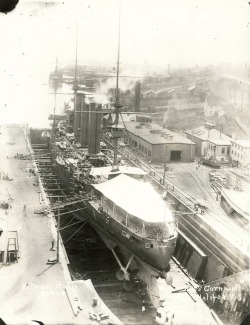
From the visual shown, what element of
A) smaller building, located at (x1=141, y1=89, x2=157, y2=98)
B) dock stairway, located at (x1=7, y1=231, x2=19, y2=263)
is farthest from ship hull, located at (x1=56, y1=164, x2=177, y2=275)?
smaller building, located at (x1=141, y1=89, x2=157, y2=98)

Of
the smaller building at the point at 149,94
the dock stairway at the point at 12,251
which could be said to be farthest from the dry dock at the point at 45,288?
the smaller building at the point at 149,94

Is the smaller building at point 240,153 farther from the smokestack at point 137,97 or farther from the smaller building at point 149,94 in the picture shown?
the smokestack at point 137,97

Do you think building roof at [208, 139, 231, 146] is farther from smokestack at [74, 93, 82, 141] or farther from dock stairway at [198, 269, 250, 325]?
smokestack at [74, 93, 82, 141]

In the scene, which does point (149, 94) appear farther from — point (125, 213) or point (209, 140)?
point (125, 213)

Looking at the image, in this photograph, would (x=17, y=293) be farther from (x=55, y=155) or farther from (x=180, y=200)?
(x=55, y=155)

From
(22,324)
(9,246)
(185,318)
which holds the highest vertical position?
(9,246)

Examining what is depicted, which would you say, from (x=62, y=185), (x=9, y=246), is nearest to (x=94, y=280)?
(x=9, y=246)
